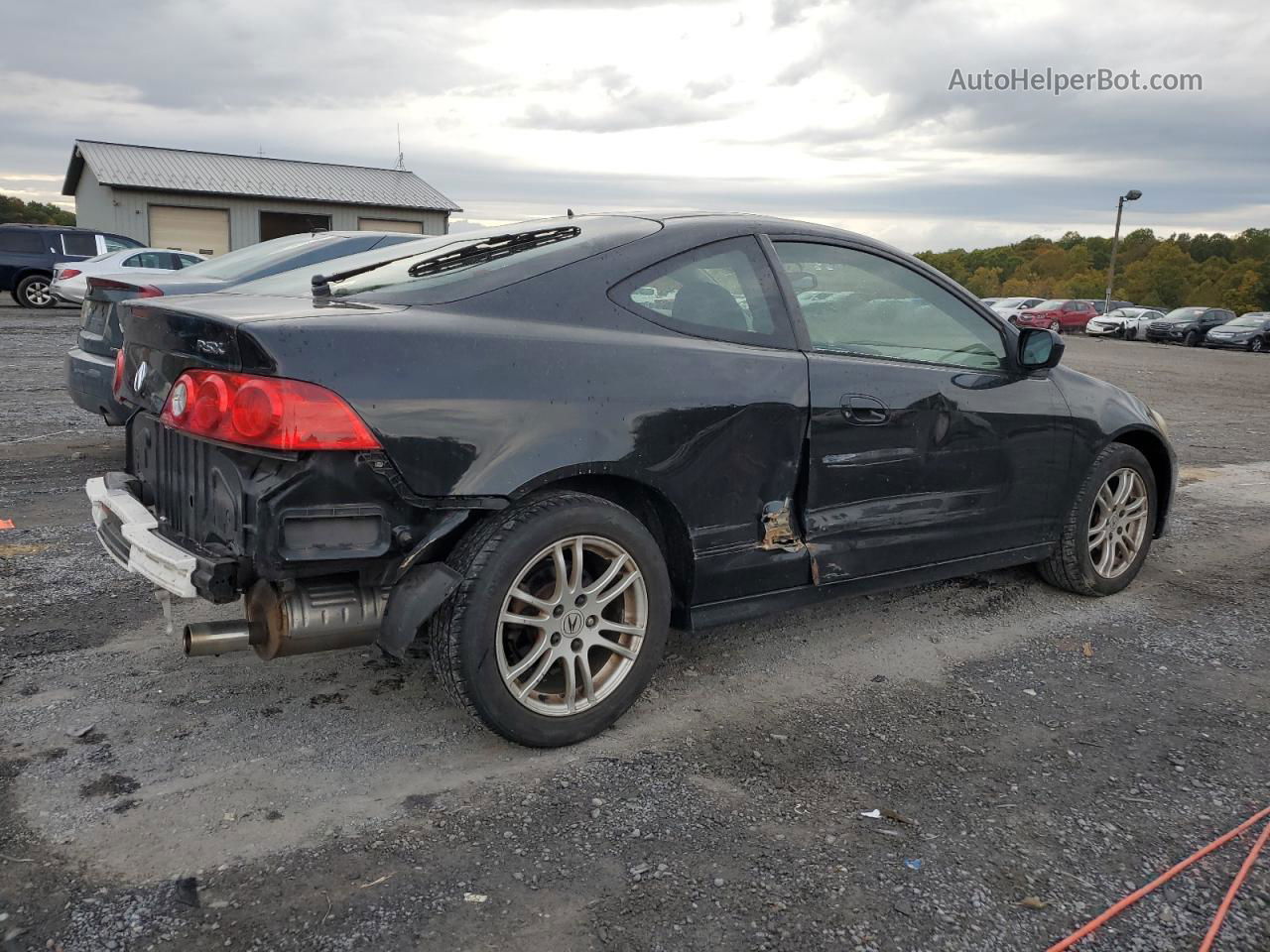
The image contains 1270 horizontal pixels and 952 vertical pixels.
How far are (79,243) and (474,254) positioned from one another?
2100 centimetres

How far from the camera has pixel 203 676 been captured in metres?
3.51

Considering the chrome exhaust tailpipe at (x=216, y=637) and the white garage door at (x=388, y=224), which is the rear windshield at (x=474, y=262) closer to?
the chrome exhaust tailpipe at (x=216, y=637)

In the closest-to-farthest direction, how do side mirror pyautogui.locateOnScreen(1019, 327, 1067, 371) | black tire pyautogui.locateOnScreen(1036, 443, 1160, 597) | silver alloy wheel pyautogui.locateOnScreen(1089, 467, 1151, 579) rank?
side mirror pyautogui.locateOnScreen(1019, 327, 1067, 371), black tire pyautogui.locateOnScreen(1036, 443, 1160, 597), silver alloy wheel pyautogui.locateOnScreen(1089, 467, 1151, 579)

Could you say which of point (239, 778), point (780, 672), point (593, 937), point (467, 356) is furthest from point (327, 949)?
point (780, 672)

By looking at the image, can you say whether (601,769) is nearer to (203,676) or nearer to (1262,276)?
(203,676)

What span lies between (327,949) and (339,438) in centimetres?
115

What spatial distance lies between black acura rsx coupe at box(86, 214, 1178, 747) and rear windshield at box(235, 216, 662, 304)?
17 mm

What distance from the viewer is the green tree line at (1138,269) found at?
67.9m

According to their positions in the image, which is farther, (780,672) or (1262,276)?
(1262,276)

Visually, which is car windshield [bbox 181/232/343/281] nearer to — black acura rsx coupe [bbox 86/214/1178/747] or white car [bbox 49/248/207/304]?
black acura rsx coupe [bbox 86/214/1178/747]

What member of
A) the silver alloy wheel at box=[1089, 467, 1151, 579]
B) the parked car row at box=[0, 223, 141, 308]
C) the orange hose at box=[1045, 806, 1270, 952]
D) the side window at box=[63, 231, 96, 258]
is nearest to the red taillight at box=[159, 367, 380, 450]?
the orange hose at box=[1045, 806, 1270, 952]

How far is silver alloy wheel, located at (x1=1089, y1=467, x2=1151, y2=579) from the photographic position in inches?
181

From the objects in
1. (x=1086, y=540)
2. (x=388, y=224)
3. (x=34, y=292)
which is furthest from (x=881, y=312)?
(x=388, y=224)

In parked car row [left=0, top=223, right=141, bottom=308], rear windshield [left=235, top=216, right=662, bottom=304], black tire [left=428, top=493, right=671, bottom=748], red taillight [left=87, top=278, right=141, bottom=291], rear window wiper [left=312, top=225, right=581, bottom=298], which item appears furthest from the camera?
parked car row [left=0, top=223, right=141, bottom=308]
